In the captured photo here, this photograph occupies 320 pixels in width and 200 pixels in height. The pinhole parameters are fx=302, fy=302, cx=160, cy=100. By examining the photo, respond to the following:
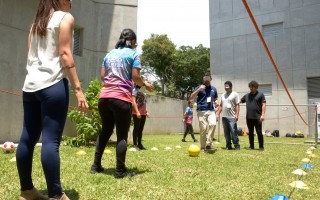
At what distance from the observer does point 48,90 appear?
7.56 ft

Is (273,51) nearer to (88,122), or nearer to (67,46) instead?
(88,122)

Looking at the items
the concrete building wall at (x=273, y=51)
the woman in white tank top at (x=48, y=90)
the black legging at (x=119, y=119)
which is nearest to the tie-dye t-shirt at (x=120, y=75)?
the black legging at (x=119, y=119)

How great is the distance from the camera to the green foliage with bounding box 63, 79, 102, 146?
759cm

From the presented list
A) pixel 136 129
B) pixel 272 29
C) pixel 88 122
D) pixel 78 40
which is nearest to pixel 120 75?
pixel 136 129

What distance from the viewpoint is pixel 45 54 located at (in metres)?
2.40

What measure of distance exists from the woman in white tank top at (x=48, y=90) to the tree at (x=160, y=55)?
130 feet

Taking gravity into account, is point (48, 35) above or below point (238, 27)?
below

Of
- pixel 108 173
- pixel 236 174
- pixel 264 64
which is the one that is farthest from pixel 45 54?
pixel 264 64

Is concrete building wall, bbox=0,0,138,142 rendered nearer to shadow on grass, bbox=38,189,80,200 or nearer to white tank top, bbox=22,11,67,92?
shadow on grass, bbox=38,189,80,200

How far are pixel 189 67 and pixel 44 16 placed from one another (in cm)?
4033

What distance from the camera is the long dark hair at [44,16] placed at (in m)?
2.41

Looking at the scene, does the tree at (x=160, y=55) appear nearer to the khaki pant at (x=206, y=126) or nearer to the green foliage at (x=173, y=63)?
the green foliage at (x=173, y=63)

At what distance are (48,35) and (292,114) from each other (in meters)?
17.9

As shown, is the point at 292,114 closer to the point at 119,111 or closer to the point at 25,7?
the point at 25,7
